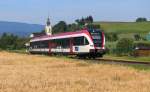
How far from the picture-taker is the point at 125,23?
461 ft

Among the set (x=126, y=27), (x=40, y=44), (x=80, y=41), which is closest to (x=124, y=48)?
(x=40, y=44)

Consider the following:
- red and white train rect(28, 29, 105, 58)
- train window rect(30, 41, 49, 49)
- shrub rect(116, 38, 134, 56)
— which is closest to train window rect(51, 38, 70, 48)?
red and white train rect(28, 29, 105, 58)

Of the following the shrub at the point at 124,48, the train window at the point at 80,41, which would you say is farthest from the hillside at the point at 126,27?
the train window at the point at 80,41

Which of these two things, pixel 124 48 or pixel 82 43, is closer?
pixel 82 43

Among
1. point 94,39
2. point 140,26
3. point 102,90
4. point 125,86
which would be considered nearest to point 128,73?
point 125,86

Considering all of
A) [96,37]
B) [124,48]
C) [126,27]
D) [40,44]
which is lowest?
[124,48]

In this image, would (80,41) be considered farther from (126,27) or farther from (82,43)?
(126,27)

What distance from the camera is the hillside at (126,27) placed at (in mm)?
124812

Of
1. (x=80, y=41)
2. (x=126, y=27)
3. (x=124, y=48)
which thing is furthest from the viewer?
(x=126, y=27)

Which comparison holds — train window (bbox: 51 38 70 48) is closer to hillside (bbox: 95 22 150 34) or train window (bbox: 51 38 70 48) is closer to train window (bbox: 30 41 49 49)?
train window (bbox: 30 41 49 49)

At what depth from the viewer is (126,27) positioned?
13300 centimetres

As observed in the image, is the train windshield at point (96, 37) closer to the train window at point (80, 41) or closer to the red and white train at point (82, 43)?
the red and white train at point (82, 43)

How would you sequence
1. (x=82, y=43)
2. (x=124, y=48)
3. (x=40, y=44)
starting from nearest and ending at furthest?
(x=82, y=43) < (x=124, y=48) < (x=40, y=44)

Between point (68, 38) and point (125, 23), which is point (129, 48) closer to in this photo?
point (68, 38)
